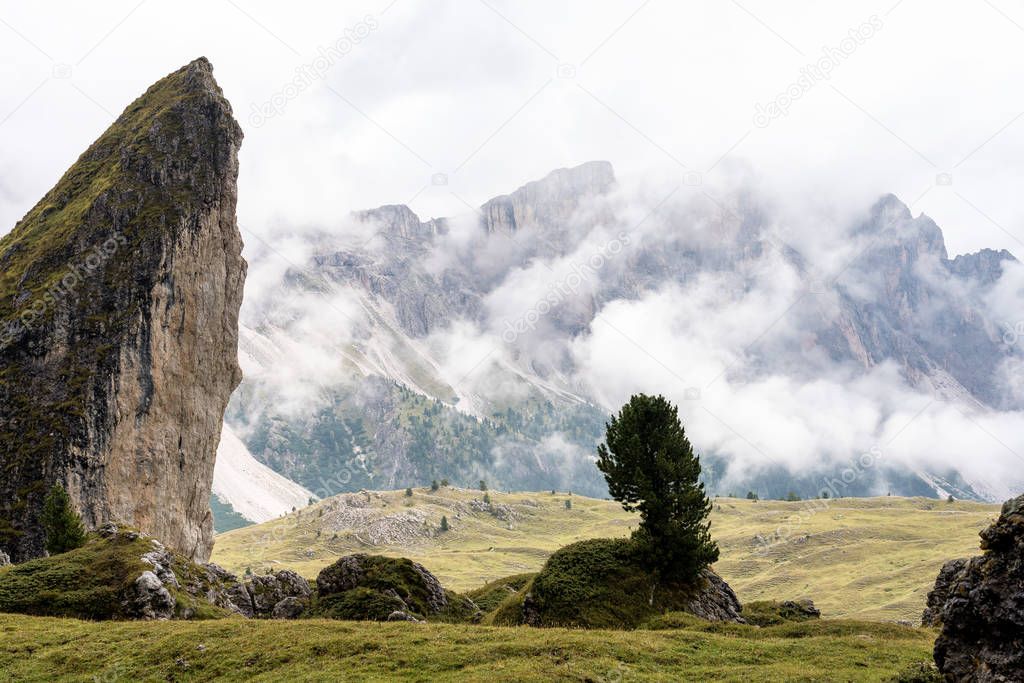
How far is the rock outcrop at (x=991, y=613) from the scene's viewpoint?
20.6 metres

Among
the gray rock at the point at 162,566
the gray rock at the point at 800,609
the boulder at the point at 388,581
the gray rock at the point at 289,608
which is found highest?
the gray rock at the point at 162,566

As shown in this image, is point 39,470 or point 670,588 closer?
point 670,588

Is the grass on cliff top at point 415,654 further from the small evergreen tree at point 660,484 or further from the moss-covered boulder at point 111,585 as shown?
the small evergreen tree at point 660,484

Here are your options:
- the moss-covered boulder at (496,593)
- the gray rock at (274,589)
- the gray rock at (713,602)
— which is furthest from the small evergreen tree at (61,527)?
the gray rock at (713,602)

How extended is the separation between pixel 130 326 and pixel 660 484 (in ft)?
228

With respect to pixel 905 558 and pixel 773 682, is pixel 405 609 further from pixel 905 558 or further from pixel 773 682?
pixel 905 558

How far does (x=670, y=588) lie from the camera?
51.8 m

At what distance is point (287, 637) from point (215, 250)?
261 ft

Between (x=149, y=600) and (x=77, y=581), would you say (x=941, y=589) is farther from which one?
(x=77, y=581)

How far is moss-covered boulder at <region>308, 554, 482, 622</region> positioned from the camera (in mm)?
Answer: 52094

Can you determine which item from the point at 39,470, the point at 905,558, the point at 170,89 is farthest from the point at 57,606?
the point at 905,558

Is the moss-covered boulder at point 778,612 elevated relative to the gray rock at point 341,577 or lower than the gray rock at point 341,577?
lower

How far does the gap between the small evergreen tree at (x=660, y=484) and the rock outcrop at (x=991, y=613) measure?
97.9 feet

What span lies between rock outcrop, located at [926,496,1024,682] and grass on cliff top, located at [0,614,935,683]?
538 centimetres
